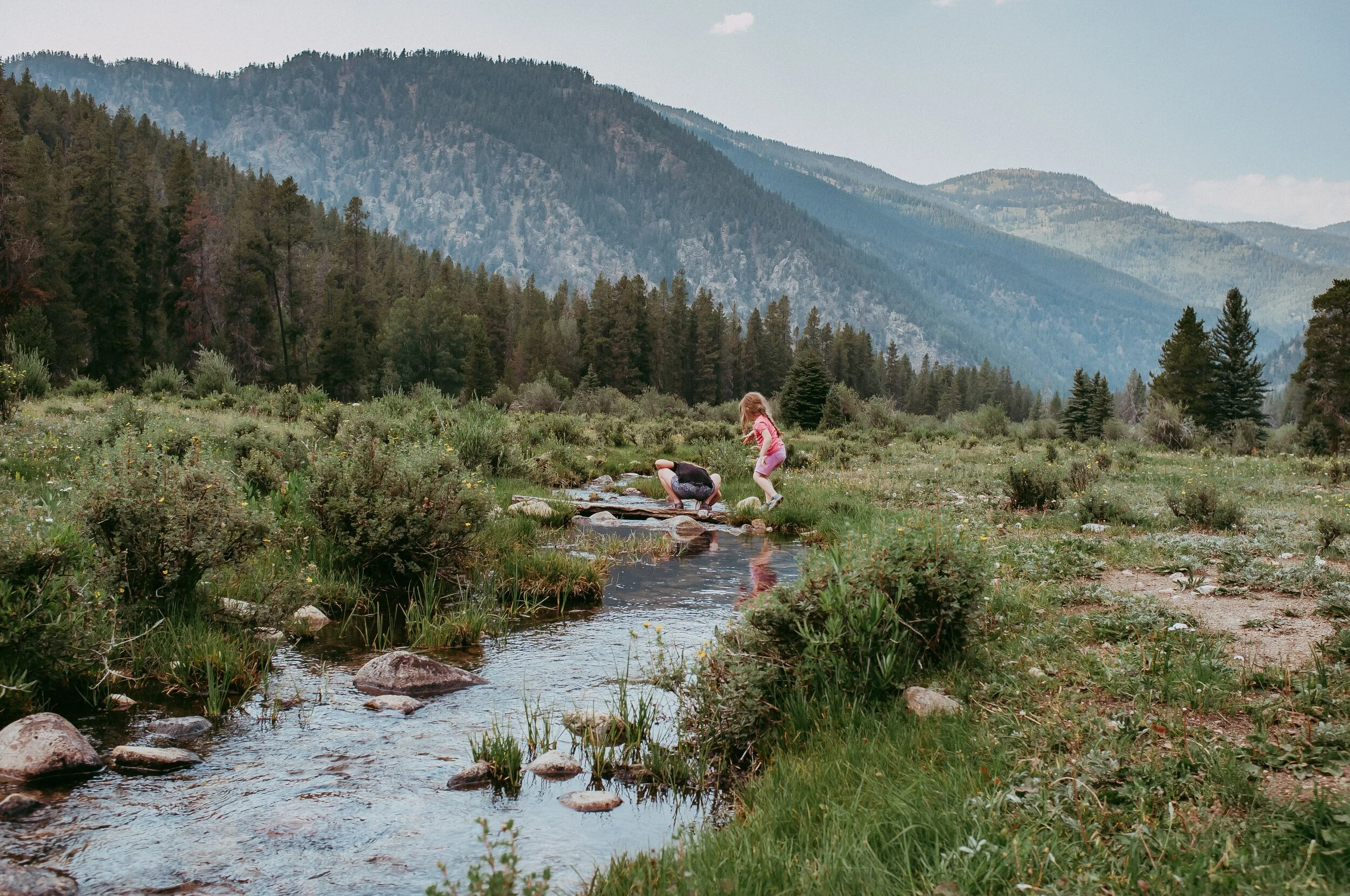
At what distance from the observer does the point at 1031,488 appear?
48.7 feet

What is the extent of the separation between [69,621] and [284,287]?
216ft

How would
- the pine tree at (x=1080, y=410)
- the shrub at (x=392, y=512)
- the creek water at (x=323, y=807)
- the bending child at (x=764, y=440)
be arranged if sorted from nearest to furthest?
the creek water at (x=323, y=807) → the shrub at (x=392, y=512) → the bending child at (x=764, y=440) → the pine tree at (x=1080, y=410)

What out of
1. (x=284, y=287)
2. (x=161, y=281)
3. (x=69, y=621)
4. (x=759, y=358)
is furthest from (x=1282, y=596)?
(x=759, y=358)

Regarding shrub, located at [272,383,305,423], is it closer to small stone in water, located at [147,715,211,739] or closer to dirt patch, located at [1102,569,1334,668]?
small stone in water, located at [147,715,211,739]

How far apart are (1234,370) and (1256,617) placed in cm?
6572

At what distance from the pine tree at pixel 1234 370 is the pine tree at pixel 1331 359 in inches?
392

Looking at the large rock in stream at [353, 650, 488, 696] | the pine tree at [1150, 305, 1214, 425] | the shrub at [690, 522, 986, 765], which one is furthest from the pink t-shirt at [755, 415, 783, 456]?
the pine tree at [1150, 305, 1214, 425]

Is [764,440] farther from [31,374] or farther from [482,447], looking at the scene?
[31,374]

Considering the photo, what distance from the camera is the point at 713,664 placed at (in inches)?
214

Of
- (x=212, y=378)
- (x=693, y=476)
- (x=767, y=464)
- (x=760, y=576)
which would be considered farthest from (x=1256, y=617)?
(x=212, y=378)

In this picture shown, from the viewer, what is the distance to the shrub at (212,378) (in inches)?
1278

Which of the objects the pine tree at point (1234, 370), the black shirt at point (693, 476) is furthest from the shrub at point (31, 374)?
the pine tree at point (1234, 370)

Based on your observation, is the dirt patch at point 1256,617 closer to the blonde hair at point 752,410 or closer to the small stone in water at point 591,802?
the small stone in water at point 591,802

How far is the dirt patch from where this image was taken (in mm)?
5637
